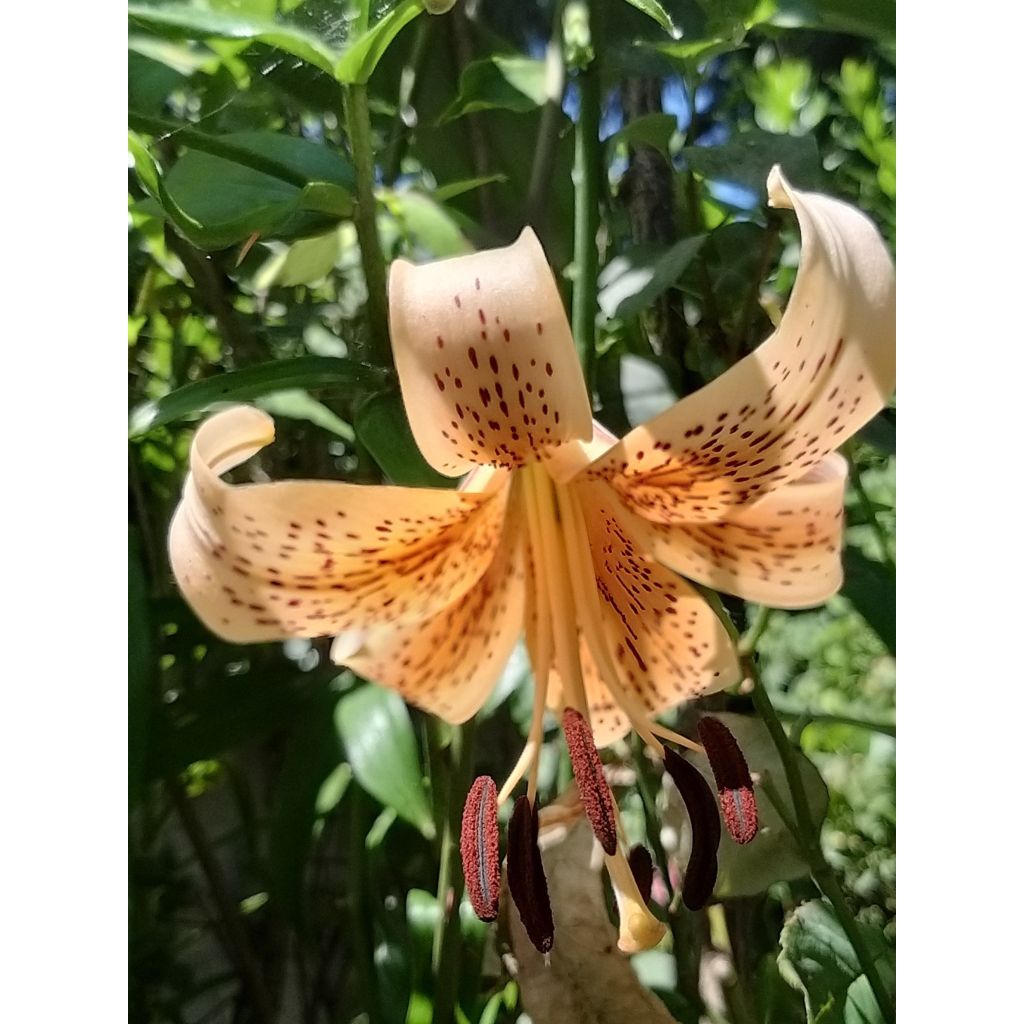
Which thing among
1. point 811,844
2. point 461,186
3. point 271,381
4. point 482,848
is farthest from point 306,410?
point 811,844

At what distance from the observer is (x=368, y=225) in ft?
1.96

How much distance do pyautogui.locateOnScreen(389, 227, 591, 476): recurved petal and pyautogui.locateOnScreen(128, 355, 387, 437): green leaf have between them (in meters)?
0.10

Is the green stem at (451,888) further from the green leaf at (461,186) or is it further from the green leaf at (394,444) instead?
the green leaf at (461,186)

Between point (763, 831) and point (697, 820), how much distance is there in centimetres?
7

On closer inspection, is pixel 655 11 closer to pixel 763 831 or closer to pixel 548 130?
pixel 548 130

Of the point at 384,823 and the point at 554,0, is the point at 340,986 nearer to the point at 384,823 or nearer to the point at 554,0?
the point at 384,823

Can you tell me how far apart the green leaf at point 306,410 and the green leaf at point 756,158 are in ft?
0.76

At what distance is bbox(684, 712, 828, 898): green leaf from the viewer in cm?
63

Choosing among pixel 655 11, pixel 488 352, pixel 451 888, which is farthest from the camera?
pixel 451 888

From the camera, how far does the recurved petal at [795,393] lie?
0.46m

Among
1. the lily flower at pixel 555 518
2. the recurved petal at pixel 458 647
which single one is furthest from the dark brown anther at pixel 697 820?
the recurved petal at pixel 458 647

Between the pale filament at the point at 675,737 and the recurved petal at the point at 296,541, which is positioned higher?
the recurved petal at the point at 296,541
